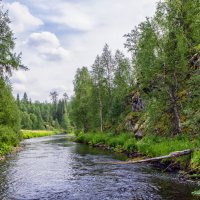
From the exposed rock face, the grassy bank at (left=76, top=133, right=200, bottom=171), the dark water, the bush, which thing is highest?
the exposed rock face

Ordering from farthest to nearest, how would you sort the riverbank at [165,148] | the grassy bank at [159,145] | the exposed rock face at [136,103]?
the exposed rock face at [136,103] < the grassy bank at [159,145] < the riverbank at [165,148]

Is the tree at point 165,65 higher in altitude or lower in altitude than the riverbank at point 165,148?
higher

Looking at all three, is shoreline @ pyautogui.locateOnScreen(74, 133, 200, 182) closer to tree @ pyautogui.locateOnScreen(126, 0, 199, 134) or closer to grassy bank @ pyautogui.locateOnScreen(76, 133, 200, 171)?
grassy bank @ pyautogui.locateOnScreen(76, 133, 200, 171)

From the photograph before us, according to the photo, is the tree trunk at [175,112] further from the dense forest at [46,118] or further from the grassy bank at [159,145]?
the dense forest at [46,118]

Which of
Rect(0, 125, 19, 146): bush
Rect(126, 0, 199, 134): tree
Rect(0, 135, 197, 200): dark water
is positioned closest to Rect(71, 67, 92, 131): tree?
Rect(0, 125, 19, 146): bush

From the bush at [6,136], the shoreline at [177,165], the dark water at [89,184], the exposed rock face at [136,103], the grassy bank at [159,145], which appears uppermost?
the exposed rock face at [136,103]

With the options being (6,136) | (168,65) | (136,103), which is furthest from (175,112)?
(6,136)

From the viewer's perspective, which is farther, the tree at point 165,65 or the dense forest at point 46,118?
the dense forest at point 46,118

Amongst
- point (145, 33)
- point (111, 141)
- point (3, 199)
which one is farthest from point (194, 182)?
point (111, 141)

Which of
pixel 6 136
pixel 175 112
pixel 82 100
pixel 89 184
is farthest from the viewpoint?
pixel 82 100

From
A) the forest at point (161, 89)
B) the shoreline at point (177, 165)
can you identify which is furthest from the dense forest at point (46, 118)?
the shoreline at point (177, 165)

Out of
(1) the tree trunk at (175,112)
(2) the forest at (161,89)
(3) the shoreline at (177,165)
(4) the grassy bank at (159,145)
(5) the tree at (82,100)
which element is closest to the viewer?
(3) the shoreline at (177,165)

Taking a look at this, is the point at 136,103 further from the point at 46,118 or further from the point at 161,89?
the point at 46,118

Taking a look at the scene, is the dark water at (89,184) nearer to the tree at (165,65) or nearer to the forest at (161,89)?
the forest at (161,89)
